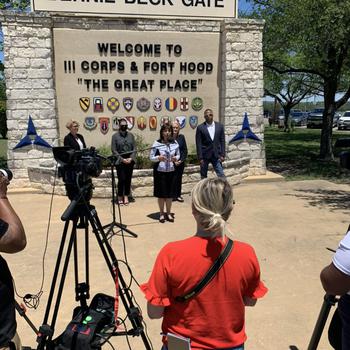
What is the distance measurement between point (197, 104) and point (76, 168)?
805 centimetres

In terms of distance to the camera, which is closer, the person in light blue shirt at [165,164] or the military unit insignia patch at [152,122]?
the person in light blue shirt at [165,164]

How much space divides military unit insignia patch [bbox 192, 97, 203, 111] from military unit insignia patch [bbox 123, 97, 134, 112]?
161cm

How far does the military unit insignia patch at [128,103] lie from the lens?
391 inches

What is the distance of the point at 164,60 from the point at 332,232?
6133 millimetres

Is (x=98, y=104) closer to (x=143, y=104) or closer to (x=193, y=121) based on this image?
(x=143, y=104)

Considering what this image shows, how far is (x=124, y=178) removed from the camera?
7.80 m

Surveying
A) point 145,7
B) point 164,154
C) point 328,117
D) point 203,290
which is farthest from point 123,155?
point 328,117

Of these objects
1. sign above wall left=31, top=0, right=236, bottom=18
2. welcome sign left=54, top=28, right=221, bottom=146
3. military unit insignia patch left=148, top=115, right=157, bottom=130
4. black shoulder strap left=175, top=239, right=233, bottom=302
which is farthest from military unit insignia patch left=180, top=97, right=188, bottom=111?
black shoulder strap left=175, top=239, right=233, bottom=302

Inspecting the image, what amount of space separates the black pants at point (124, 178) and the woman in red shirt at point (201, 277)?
5.91 m

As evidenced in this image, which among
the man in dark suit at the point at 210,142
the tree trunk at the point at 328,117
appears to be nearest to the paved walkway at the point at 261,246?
the man in dark suit at the point at 210,142

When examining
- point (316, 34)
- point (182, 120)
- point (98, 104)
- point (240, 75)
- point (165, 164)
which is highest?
point (316, 34)

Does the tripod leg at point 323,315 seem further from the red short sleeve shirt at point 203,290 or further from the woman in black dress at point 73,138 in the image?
the woman in black dress at point 73,138

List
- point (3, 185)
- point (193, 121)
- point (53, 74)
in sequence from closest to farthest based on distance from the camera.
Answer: point (3, 185) < point (53, 74) < point (193, 121)

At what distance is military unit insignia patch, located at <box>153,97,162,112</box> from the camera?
10.1 meters
